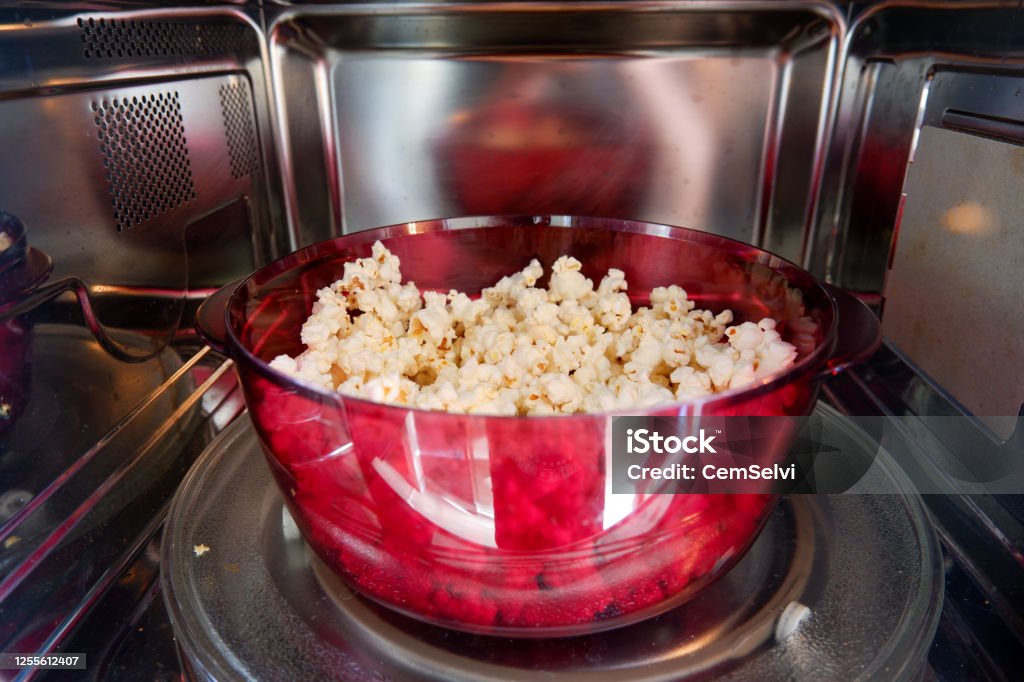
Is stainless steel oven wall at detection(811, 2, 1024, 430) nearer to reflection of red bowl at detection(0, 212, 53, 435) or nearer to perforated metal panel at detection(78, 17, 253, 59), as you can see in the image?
perforated metal panel at detection(78, 17, 253, 59)

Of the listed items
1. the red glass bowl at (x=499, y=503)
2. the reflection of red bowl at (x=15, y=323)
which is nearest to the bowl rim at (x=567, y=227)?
the red glass bowl at (x=499, y=503)

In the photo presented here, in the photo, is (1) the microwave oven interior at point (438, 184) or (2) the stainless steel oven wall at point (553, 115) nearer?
(1) the microwave oven interior at point (438, 184)

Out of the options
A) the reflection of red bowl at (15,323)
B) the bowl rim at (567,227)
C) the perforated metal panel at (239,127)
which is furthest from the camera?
the perforated metal panel at (239,127)

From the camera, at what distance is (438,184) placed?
0.87m

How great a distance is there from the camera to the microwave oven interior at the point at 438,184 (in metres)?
0.53

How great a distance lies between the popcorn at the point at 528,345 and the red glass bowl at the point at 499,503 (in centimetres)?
6

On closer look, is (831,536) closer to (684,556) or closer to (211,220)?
(684,556)

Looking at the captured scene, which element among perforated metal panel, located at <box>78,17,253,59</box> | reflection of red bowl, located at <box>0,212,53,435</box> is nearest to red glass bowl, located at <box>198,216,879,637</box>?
reflection of red bowl, located at <box>0,212,53,435</box>

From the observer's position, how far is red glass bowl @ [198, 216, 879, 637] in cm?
38

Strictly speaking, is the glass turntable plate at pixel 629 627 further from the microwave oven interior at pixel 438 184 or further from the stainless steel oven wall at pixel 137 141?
the stainless steel oven wall at pixel 137 141

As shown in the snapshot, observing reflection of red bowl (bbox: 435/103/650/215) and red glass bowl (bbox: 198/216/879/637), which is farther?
reflection of red bowl (bbox: 435/103/650/215)

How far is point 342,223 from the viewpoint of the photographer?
904 mm

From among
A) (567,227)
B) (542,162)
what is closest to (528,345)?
(567,227)

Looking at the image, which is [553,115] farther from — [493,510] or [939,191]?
[493,510]
